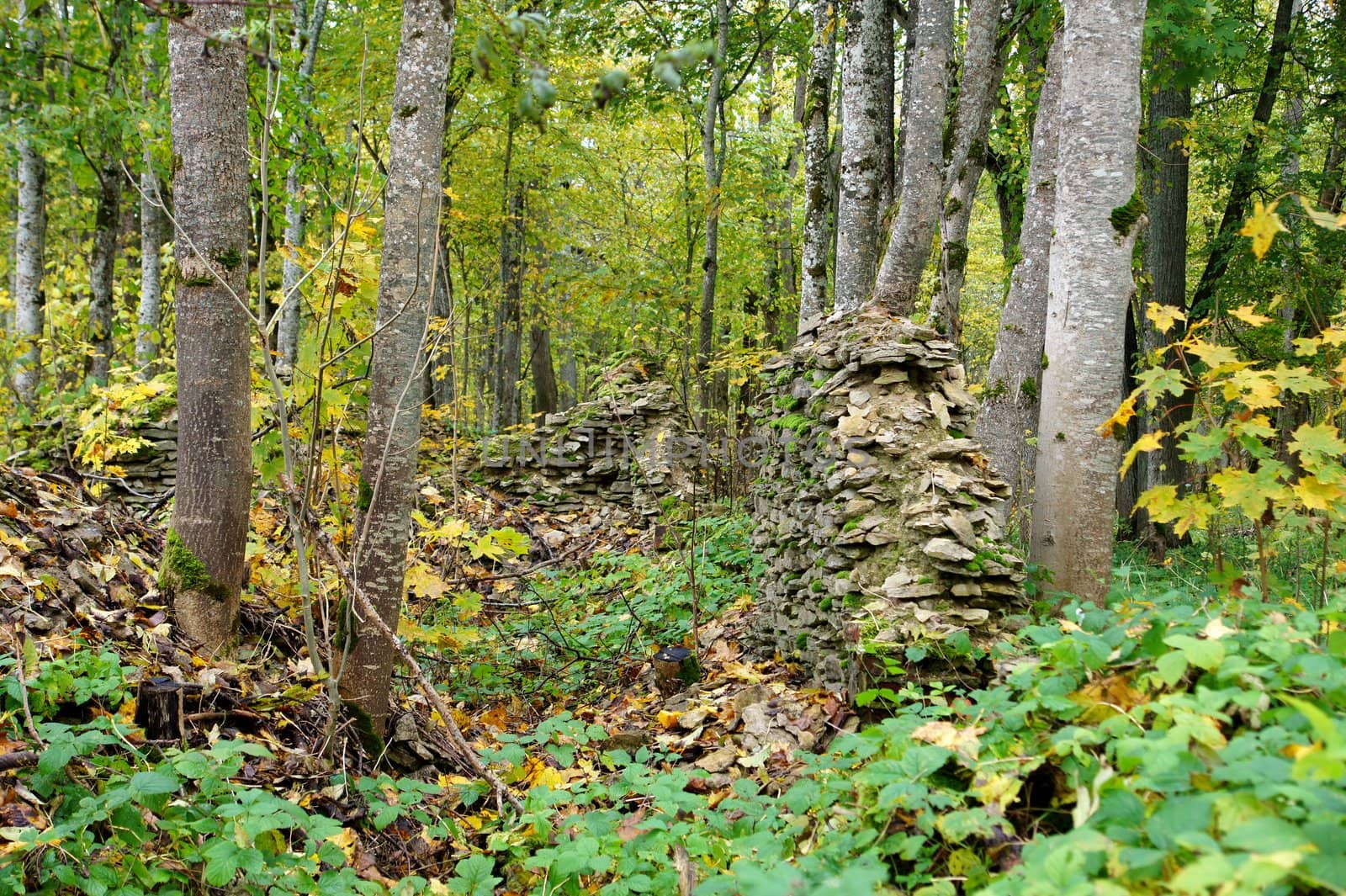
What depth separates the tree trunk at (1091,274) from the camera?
3.75 metres

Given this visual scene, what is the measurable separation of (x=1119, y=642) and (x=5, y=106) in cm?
853

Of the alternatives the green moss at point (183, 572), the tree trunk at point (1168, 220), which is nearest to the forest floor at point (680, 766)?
the green moss at point (183, 572)

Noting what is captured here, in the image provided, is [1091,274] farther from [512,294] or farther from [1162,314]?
[512,294]

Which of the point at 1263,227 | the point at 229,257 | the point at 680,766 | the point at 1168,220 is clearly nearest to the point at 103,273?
the point at 229,257

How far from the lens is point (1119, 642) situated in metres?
2.06

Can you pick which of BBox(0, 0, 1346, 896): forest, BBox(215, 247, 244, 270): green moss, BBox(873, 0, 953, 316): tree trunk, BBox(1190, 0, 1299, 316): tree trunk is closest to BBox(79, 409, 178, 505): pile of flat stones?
BBox(0, 0, 1346, 896): forest

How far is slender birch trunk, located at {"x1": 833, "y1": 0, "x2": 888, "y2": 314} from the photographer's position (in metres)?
6.60

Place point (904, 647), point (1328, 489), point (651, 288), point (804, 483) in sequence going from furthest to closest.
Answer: point (651, 288), point (804, 483), point (904, 647), point (1328, 489)

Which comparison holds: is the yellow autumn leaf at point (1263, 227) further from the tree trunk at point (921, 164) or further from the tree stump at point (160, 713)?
the tree stump at point (160, 713)

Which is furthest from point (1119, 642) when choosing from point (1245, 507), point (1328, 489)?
point (1328, 489)

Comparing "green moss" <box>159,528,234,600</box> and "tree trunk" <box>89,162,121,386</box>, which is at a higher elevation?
"tree trunk" <box>89,162,121,386</box>

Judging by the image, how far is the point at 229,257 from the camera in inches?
141

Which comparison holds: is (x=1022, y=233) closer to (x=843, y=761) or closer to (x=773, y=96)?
(x=843, y=761)

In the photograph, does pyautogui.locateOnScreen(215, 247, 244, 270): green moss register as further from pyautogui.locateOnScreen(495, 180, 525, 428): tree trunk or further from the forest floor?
pyautogui.locateOnScreen(495, 180, 525, 428): tree trunk
